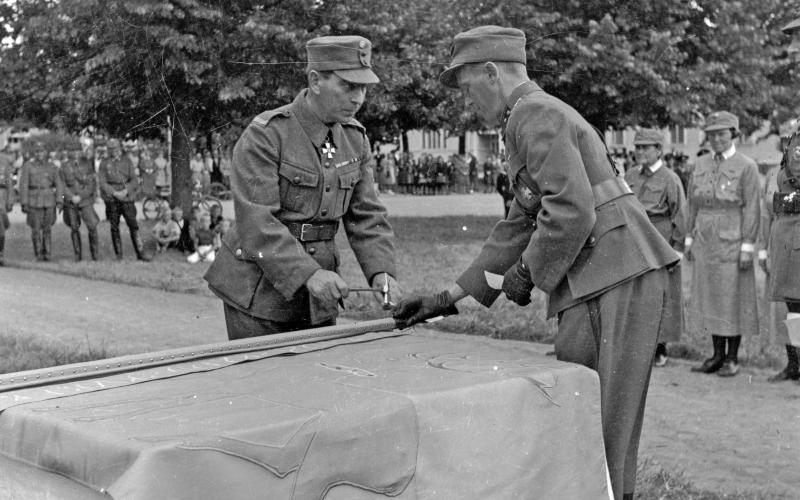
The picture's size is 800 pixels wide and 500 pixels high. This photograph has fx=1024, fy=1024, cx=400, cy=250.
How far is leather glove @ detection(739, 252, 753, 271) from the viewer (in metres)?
8.17

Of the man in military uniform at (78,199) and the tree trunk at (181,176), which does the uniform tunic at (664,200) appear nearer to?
the tree trunk at (181,176)

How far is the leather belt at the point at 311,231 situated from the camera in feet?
13.8

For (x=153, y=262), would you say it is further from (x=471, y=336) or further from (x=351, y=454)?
(x=351, y=454)

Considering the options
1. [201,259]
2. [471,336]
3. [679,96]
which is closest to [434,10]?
[679,96]

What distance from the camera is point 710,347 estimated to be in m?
8.89

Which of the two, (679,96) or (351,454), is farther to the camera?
(679,96)

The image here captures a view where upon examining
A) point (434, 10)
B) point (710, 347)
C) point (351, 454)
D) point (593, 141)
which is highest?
point (434, 10)

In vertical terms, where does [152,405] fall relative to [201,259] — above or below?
above

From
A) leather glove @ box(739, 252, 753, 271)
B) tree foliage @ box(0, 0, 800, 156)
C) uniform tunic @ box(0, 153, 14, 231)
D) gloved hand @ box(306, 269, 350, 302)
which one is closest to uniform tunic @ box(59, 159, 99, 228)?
uniform tunic @ box(0, 153, 14, 231)

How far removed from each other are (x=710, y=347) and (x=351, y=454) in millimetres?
6945

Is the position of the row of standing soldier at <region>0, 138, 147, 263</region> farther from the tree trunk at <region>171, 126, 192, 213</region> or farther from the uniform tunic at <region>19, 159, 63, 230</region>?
the tree trunk at <region>171, 126, 192, 213</region>

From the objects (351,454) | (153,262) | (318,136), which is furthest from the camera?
(153,262)

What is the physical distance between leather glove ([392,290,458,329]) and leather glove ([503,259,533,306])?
26 cm

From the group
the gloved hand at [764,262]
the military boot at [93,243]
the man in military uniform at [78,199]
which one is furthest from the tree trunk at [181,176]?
the gloved hand at [764,262]
